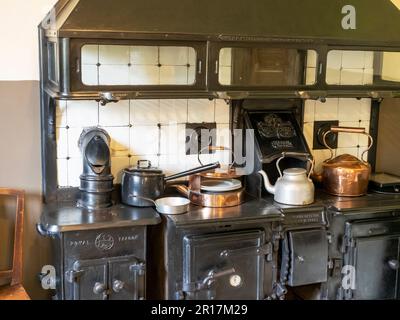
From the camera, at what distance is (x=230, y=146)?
8.69ft

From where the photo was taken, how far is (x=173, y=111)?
8.36 ft

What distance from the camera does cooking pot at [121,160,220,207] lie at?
234cm

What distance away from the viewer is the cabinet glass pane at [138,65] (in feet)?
7.48

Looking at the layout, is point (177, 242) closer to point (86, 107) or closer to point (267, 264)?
point (267, 264)

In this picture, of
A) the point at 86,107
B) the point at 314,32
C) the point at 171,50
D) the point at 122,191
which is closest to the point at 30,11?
the point at 86,107

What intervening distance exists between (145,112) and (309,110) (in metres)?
Answer: 0.81

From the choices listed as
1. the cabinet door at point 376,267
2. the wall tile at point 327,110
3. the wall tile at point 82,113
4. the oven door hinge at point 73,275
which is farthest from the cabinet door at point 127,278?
the wall tile at point 327,110

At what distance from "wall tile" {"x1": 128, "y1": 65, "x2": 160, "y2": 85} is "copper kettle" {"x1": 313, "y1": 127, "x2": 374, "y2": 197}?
882 millimetres

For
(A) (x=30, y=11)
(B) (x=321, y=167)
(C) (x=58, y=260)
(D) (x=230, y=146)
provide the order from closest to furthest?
(C) (x=58, y=260) < (A) (x=30, y=11) < (D) (x=230, y=146) < (B) (x=321, y=167)

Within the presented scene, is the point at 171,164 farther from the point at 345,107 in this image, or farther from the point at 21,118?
the point at 345,107

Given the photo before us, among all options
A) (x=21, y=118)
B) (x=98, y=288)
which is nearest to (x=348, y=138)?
(x=98, y=288)

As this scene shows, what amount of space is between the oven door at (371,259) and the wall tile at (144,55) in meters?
1.09

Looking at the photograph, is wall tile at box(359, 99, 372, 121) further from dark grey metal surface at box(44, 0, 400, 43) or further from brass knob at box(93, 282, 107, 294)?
brass knob at box(93, 282, 107, 294)

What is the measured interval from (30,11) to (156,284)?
1.22 metres
